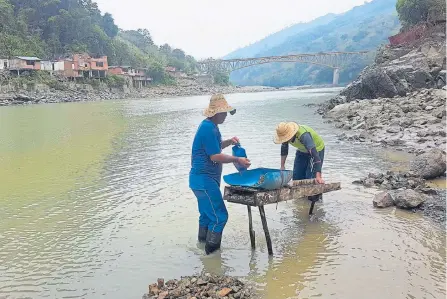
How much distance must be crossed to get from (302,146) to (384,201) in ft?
6.21

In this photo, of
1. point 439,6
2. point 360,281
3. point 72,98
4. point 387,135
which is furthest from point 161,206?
point 72,98

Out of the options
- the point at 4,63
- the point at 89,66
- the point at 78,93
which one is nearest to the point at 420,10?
the point at 78,93

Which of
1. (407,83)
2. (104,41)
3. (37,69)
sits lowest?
(407,83)

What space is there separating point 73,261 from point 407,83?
1073 inches

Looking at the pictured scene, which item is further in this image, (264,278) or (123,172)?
(123,172)

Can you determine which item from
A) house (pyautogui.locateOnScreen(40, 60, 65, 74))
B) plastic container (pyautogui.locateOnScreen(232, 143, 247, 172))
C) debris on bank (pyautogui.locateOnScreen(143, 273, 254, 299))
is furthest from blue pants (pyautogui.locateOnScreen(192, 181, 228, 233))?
house (pyautogui.locateOnScreen(40, 60, 65, 74))

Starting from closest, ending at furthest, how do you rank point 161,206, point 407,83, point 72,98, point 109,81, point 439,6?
1. point 161,206
2. point 407,83
3. point 439,6
4. point 72,98
5. point 109,81

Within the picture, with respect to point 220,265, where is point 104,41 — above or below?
above

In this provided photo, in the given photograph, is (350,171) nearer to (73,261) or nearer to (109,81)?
(73,261)

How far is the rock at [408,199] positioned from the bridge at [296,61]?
111 meters

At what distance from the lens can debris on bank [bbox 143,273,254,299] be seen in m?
4.55

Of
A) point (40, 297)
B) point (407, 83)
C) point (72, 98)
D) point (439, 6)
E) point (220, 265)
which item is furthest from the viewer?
point (72, 98)

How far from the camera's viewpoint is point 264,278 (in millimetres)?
5211

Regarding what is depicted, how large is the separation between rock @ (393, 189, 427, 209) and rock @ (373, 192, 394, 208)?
3.5 inches
